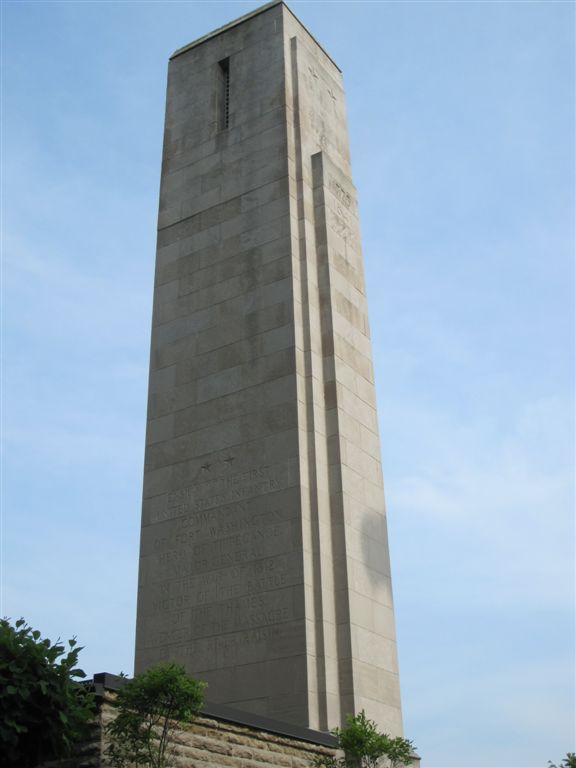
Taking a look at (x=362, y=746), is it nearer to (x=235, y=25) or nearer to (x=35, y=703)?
(x=35, y=703)

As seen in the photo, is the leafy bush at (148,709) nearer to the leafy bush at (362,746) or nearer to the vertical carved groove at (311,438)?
the leafy bush at (362,746)

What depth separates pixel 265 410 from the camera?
83.9 ft

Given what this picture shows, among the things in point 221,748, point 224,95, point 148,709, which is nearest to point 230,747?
point 221,748

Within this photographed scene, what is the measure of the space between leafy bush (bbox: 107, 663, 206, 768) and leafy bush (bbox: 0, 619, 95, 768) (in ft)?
1.92

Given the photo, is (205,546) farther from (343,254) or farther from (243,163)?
(243,163)

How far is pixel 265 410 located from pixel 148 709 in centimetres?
1118

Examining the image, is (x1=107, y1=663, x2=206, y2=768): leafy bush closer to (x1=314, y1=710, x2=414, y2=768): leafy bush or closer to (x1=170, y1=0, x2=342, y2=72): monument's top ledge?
(x1=314, y1=710, x2=414, y2=768): leafy bush

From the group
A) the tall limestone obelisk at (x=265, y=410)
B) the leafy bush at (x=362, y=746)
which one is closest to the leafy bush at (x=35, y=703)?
the leafy bush at (x=362, y=746)

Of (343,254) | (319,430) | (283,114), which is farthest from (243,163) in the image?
(319,430)

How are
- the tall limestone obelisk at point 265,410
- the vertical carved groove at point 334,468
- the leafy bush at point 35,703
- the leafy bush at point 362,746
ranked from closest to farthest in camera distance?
the leafy bush at point 35,703 < the leafy bush at point 362,746 < the vertical carved groove at point 334,468 < the tall limestone obelisk at point 265,410

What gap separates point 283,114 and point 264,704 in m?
17.6

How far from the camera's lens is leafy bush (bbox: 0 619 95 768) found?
14594 millimetres

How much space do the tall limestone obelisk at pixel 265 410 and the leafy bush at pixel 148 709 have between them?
21.0ft

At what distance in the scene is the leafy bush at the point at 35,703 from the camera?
575 inches
